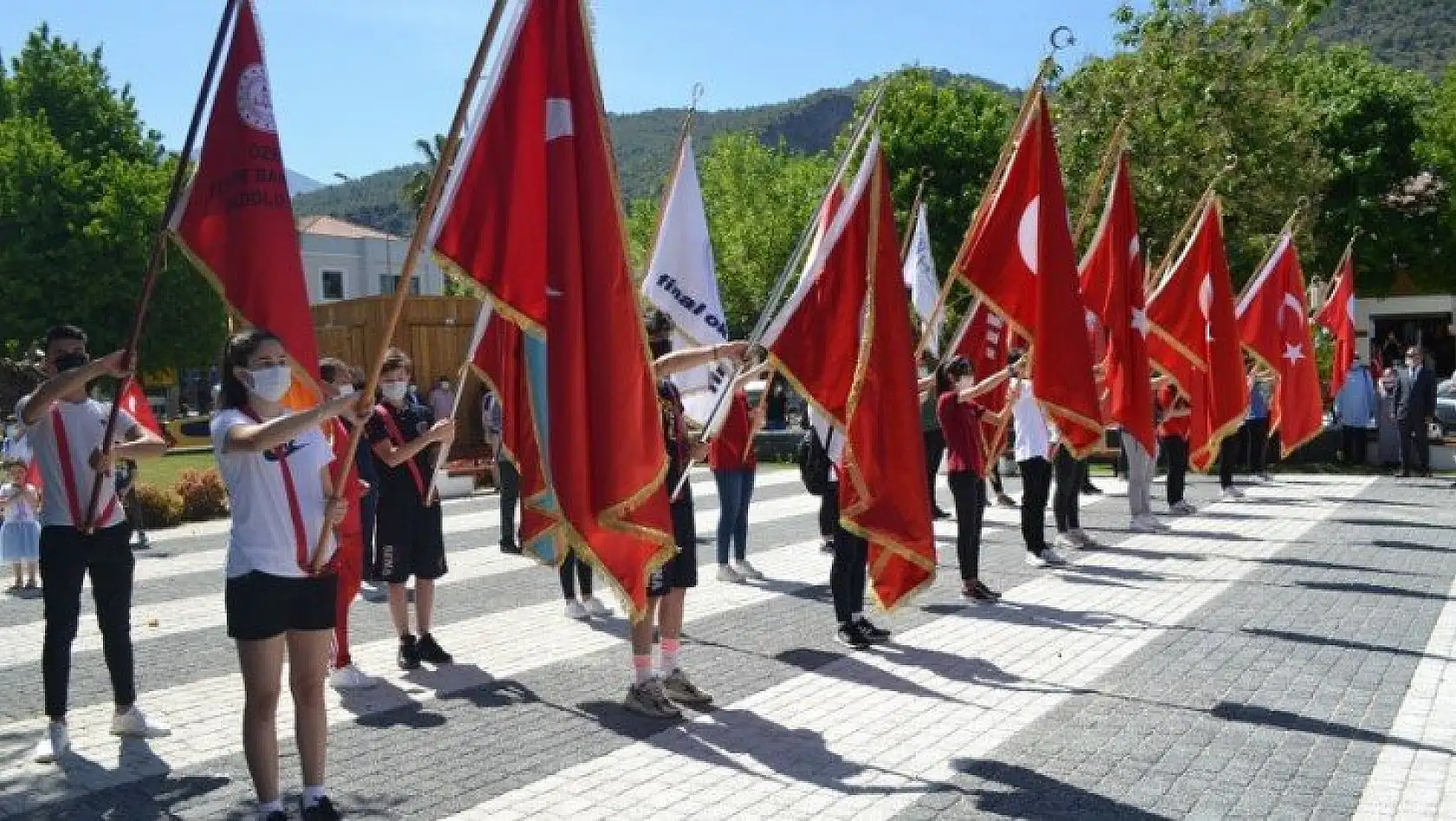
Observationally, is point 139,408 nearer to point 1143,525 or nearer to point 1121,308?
point 1121,308

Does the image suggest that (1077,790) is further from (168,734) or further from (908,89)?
(908,89)

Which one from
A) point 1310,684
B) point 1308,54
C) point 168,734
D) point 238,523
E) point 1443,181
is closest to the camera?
point 238,523

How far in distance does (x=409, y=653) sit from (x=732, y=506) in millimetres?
4033

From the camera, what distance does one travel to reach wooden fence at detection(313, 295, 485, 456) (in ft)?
87.7

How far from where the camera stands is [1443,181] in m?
A: 47.7

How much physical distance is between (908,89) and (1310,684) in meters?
37.7

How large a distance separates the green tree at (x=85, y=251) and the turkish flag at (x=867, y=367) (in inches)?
1587

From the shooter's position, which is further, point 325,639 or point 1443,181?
point 1443,181

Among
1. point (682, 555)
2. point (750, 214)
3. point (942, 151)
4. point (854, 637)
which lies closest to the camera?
point (682, 555)

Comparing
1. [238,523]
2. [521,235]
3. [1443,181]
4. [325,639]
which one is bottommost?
[325,639]

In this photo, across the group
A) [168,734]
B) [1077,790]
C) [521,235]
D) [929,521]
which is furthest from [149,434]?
[1077,790]

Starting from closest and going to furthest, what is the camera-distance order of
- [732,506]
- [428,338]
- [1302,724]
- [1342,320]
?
[1302,724] < [732,506] < [1342,320] < [428,338]

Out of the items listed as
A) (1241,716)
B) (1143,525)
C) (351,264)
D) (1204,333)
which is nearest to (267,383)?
(1241,716)

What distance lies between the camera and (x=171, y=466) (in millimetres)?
28859
